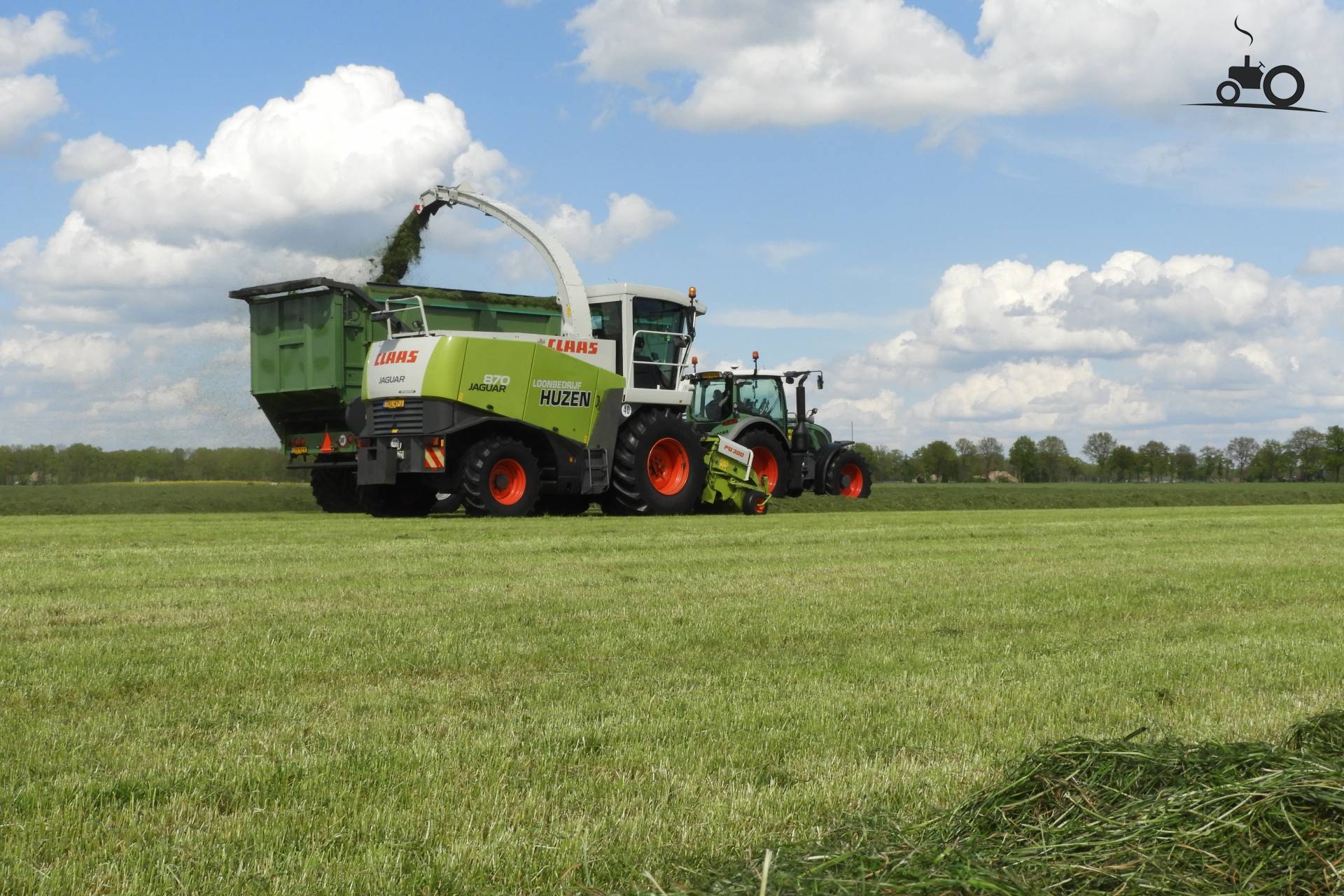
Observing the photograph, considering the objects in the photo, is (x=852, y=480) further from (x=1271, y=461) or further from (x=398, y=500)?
(x=1271, y=461)

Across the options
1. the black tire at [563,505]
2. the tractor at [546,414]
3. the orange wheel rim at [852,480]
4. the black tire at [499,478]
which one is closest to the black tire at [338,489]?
the tractor at [546,414]

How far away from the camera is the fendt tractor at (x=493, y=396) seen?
18.0m

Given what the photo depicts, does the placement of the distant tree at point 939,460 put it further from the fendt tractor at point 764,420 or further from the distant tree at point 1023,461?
the fendt tractor at point 764,420

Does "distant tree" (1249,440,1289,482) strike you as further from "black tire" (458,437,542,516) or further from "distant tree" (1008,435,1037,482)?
"black tire" (458,437,542,516)

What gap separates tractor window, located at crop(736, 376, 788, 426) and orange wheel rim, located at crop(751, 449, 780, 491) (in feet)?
2.45

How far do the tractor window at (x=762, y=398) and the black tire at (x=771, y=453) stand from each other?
45 centimetres

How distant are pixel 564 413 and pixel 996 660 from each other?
13.3m

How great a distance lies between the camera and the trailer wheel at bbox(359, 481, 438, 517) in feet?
65.3

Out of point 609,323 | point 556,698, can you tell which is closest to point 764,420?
point 609,323

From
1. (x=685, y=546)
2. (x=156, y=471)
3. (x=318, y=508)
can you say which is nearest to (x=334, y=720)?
(x=685, y=546)

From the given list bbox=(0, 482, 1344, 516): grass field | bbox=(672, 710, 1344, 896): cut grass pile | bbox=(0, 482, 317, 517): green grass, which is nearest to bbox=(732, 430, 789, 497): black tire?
bbox=(0, 482, 1344, 516): grass field

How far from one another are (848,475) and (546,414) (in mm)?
9314

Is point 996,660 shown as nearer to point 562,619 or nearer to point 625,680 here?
point 625,680

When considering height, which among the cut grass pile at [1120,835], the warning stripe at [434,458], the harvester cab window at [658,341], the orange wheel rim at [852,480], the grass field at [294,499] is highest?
the harvester cab window at [658,341]
